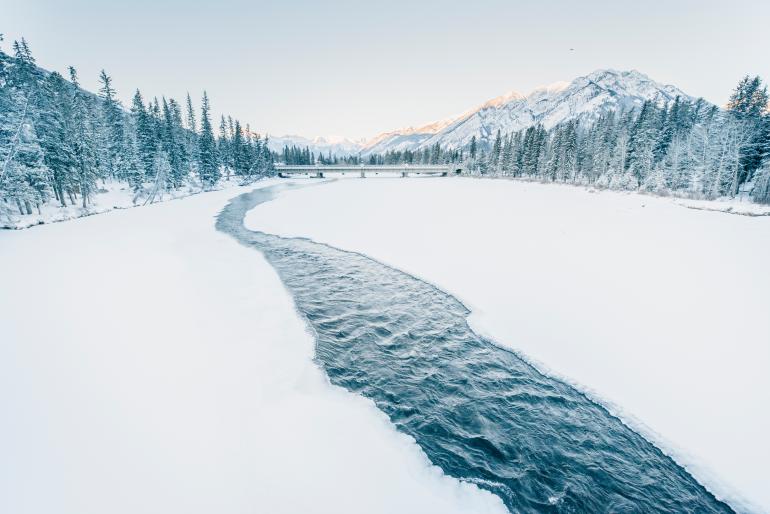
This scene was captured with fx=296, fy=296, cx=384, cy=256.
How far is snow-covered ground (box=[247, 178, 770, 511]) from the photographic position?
5914 millimetres

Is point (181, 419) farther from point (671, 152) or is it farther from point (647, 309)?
point (671, 152)

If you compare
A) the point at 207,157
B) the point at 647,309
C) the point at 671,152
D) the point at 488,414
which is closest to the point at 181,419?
the point at 488,414

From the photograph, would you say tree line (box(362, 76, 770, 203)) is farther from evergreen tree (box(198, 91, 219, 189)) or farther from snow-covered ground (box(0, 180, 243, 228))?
evergreen tree (box(198, 91, 219, 189))

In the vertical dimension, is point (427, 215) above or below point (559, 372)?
above

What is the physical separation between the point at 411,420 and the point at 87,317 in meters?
9.24

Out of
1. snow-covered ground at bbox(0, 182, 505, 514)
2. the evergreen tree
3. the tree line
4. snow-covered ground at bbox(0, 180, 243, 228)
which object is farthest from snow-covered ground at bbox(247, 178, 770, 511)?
the evergreen tree

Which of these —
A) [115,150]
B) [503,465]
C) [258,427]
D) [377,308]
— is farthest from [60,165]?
[503,465]

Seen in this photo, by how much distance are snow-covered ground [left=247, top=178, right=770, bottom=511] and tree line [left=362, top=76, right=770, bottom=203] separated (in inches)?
1041

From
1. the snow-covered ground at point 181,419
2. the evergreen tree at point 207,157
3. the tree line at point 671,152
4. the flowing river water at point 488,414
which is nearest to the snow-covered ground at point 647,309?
the flowing river water at point 488,414

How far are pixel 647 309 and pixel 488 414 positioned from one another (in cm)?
688

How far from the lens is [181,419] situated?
528 cm

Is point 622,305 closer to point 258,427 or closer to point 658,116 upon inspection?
point 258,427

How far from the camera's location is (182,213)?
99.8 ft

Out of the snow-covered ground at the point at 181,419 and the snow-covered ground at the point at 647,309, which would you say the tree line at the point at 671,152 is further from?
the snow-covered ground at the point at 181,419
